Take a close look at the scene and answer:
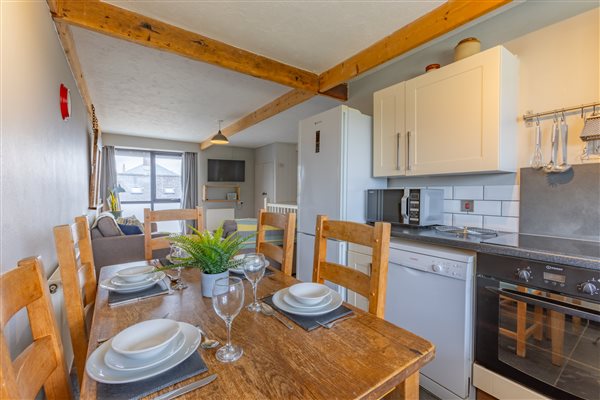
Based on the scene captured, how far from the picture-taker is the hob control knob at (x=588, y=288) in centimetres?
110

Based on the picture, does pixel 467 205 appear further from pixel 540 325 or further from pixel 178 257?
pixel 178 257

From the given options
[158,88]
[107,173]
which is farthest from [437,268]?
[107,173]

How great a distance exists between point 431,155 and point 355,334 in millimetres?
1581

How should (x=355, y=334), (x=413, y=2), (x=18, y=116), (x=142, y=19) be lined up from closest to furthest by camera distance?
(x=355, y=334) < (x=18, y=116) < (x=413, y=2) < (x=142, y=19)

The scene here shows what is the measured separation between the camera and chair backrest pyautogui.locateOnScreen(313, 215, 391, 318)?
1.03m

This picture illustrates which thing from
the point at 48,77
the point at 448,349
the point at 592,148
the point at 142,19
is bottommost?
the point at 448,349

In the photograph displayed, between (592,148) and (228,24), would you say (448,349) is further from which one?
(228,24)

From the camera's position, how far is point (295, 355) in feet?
2.33

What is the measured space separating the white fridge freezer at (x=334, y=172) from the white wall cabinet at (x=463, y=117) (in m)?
0.30

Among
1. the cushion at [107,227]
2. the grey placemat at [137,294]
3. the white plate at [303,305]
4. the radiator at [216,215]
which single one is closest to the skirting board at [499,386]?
the white plate at [303,305]

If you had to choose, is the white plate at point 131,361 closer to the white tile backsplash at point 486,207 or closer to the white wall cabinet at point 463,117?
the white wall cabinet at point 463,117

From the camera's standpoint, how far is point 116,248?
289 cm

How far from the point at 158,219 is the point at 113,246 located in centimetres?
160

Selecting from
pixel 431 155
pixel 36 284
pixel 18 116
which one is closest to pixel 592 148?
pixel 431 155
